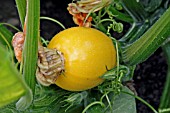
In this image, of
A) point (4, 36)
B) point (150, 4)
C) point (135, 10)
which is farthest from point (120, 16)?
point (4, 36)

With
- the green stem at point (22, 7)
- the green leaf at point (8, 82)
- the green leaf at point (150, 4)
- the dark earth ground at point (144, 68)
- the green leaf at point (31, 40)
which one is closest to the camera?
the green leaf at point (8, 82)

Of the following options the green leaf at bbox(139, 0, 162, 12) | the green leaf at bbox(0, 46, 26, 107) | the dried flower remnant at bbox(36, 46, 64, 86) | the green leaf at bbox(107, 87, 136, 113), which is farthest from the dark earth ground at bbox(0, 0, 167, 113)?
the green leaf at bbox(0, 46, 26, 107)

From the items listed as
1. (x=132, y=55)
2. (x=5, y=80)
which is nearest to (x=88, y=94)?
(x=132, y=55)

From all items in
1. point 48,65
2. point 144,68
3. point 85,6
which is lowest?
point 144,68

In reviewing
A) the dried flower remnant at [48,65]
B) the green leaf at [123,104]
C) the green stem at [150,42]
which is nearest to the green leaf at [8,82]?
the dried flower remnant at [48,65]

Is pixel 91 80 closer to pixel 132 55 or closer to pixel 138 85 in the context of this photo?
pixel 132 55

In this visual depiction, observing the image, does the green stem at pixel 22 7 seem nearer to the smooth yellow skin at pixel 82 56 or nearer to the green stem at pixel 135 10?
the smooth yellow skin at pixel 82 56

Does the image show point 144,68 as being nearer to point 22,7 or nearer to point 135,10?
point 135,10
